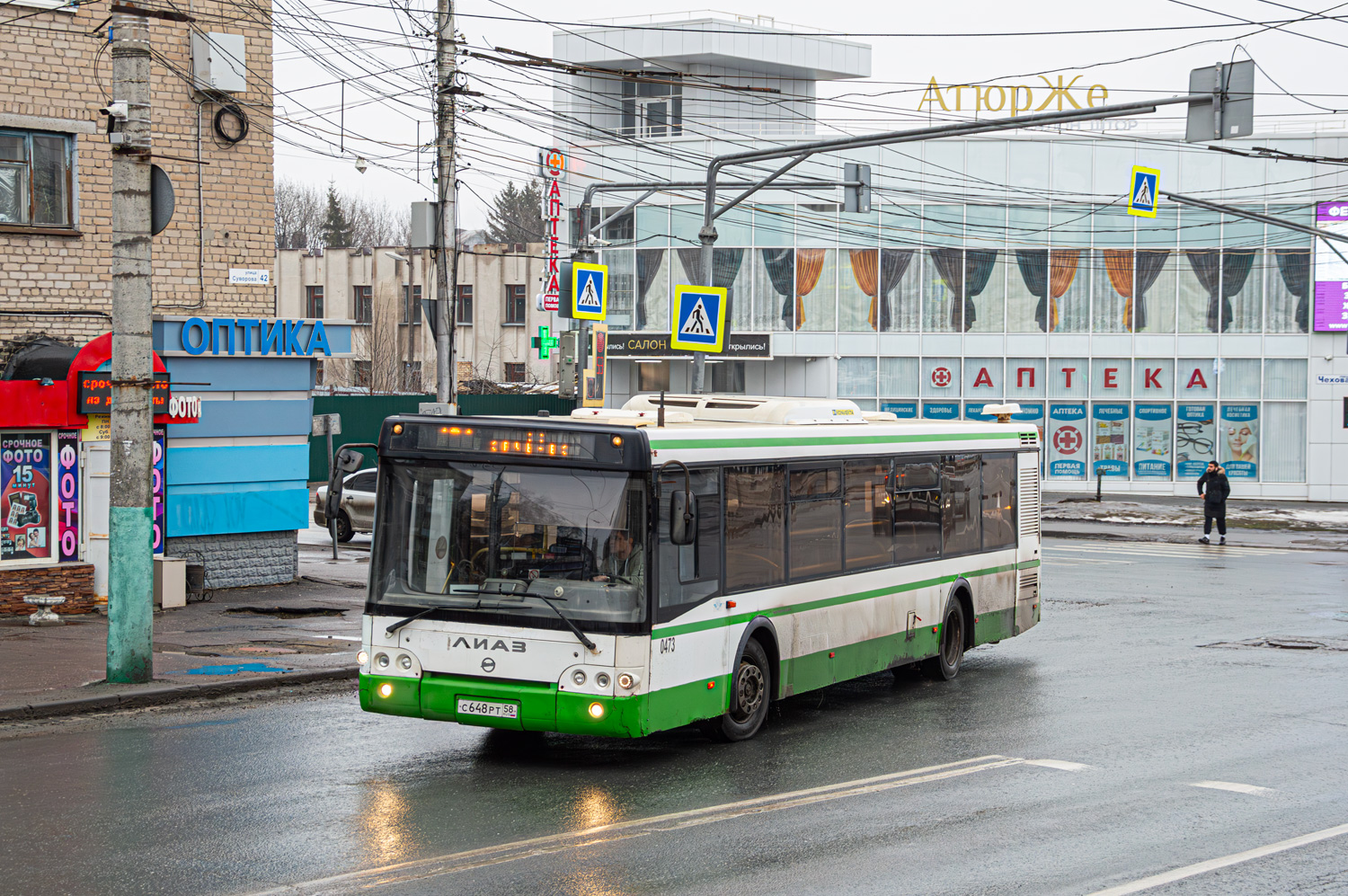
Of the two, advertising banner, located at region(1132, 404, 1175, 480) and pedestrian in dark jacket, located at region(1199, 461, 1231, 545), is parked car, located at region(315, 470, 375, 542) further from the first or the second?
advertising banner, located at region(1132, 404, 1175, 480)

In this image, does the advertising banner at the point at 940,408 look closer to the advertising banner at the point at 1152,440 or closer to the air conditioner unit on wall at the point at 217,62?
the advertising banner at the point at 1152,440

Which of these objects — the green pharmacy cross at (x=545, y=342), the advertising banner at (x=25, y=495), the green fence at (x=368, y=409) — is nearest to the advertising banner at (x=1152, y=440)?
the green fence at (x=368, y=409)

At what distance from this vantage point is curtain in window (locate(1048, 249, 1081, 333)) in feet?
145

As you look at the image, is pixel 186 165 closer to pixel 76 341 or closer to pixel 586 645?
pixel 76 341

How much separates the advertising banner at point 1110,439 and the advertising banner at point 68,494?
32838mm

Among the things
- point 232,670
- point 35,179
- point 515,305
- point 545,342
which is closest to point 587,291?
point 35,179

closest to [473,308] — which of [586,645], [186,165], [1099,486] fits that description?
[1099,486]

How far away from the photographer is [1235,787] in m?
9.46

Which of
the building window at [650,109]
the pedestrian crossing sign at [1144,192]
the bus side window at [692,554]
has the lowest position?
the bus side window at [692,554]

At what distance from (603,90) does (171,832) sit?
46.0 metres

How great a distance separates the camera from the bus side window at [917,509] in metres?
12.9

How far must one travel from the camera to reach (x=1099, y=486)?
1636 inches

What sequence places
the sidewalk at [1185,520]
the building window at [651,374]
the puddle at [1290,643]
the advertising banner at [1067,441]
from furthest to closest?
the building window at [651,374], the advertising banner at [1067,441], the sidewalk at [1185,520], the puddle at [1290,643]

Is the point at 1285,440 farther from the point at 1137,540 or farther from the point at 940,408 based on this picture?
the point at 1137,540
